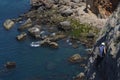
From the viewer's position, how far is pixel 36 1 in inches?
3063

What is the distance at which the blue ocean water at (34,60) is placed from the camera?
1852 inches

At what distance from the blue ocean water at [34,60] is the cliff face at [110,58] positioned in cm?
1638

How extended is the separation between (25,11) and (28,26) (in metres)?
11.9

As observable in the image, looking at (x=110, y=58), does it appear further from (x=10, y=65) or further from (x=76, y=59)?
(x=10, y=65)

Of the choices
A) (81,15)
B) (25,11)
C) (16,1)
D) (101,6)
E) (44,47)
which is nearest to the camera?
(44,47)

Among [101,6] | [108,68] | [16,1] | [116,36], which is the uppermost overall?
[116,36]

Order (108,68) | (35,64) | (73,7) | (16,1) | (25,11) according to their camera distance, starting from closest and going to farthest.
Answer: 1. (108,68)
2. (35,64)
3. (73,7)
4. (25,11)
5. (16,1)

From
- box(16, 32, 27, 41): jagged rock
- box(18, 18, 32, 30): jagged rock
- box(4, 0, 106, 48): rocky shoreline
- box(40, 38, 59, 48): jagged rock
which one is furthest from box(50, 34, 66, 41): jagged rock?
box(18, 18, 32, 30): jagged rock

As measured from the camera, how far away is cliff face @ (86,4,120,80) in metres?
24.2

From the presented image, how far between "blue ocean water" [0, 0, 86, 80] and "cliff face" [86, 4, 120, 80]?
53.7ft

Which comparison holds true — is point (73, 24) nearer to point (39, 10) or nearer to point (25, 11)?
point (39, 10)

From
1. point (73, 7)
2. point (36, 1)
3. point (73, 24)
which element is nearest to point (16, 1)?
point (36, 1)

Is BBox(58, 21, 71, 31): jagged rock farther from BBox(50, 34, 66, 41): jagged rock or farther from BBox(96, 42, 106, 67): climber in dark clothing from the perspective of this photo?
BBox(96, 42, 106, 67): climber in dark clothing

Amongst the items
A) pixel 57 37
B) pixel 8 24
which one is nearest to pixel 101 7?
pixel 57 37
